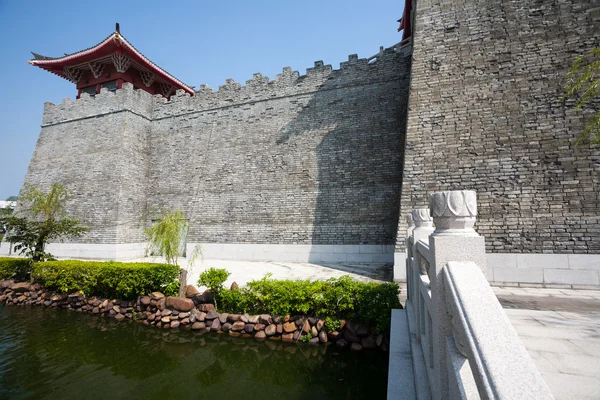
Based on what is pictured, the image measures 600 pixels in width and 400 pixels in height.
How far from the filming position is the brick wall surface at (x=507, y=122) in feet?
19.7

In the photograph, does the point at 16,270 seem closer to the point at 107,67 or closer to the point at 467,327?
the point at 107,67

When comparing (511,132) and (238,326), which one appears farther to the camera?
(511,132)

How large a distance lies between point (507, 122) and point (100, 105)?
642 inches

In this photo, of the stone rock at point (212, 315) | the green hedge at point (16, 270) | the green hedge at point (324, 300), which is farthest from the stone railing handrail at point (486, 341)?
the green hedge at point (16, 270)

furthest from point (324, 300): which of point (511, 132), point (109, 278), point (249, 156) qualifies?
point (249, 156)

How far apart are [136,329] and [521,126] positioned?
9728 millimetres

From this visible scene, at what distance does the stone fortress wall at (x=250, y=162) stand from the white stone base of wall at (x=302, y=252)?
0.04 m

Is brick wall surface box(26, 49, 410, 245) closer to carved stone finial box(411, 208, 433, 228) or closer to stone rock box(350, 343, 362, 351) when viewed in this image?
stone rock box(350, 343, 362, 351)

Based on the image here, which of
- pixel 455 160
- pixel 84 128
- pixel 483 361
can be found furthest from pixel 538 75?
pixel 84 128

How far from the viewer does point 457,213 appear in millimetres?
1678

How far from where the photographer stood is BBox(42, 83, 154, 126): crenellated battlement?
13.0 meters

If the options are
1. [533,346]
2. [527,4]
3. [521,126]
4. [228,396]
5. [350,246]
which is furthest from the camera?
[350,246]

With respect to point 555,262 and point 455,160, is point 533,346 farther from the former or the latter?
point 455,160

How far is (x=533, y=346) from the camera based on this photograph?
219 cm
